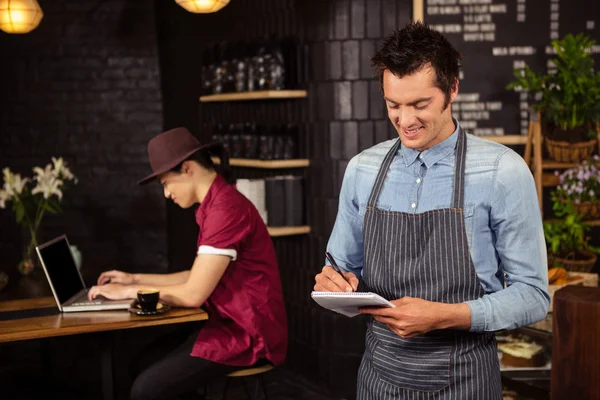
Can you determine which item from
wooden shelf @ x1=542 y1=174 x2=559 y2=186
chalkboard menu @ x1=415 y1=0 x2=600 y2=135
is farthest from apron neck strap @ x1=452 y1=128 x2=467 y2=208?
chalkboard menu @ x1=415 y1=0 x2=600 y2=135

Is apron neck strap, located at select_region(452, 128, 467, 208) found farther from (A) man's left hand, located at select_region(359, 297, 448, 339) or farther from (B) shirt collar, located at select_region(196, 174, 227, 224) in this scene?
(B) shirt collar, located at select_region(196, 174, 227, 224)

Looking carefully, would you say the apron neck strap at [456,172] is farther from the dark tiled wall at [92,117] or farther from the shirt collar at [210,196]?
the dark tiled wall at [92,117]

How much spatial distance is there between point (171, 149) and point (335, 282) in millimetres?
1532

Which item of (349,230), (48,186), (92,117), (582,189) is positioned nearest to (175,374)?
(349,230)

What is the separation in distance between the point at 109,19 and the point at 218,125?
1496mm

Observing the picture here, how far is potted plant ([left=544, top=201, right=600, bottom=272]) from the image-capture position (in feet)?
13.1

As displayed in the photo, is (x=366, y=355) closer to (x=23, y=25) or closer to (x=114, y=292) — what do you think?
(x=114, y=292)

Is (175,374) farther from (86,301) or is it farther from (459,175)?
(459,175)

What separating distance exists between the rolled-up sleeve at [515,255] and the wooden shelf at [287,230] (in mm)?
2775

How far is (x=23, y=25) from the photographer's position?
4746mm

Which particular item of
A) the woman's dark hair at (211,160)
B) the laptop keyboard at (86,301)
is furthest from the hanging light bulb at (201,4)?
the laptop keyboard at (86,301)

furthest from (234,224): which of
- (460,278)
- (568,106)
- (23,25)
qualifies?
(23,25)

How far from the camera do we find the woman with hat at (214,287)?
3.17 metres

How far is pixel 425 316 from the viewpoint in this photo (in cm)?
182
